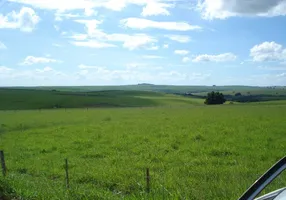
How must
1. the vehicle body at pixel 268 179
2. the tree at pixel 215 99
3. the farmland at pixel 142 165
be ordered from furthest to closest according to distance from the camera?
1. the tree at pixel 215 99
2. the farmland at pixel 142 165
3. the vehicle body at pixel 268 179

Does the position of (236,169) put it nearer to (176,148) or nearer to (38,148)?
(176,148)

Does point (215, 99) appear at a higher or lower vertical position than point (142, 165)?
higher

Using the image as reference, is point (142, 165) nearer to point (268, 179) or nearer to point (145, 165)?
point (145, 165)

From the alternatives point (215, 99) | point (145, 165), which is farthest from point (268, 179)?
point (215, 99)

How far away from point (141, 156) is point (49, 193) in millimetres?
10338

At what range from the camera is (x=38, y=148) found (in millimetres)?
22484

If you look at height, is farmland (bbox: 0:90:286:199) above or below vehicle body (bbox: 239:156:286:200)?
below

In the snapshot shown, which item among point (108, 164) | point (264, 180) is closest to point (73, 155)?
point (108, 164)

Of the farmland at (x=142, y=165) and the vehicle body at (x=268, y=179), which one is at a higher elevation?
the vehicle body at (x=268, y=179)

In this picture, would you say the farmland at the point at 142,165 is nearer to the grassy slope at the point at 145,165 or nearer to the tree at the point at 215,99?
the grassy slope at the point at 145,165

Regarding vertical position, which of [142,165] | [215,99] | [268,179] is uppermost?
[268,179]

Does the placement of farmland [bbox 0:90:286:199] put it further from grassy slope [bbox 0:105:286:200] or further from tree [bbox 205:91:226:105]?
tree [bbox 205:91:226:105]

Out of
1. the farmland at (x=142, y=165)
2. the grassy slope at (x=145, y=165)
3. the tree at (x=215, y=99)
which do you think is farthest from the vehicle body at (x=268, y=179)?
the tree at (x=215, y=99)

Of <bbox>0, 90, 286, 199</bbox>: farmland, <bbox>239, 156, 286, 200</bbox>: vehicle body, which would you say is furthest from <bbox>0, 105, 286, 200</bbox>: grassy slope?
<bbox>239, 156, 286, 200</bbox>: vehicle body
